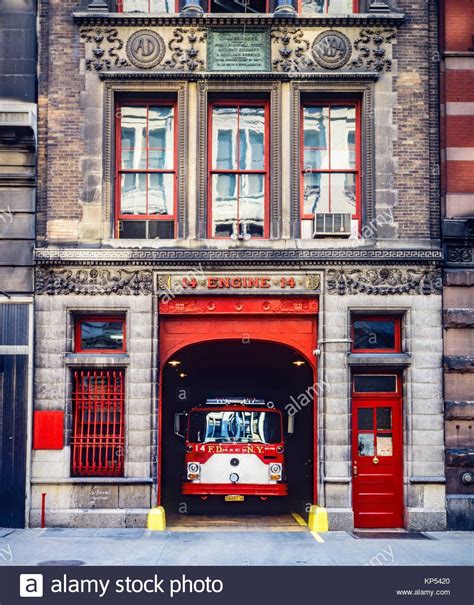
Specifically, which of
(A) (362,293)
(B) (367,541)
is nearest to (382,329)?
(A) (362,293)

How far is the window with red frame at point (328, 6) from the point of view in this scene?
824 inches

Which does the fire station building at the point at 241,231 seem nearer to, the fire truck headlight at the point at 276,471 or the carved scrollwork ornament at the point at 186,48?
the carved scrollwork ornament at the point at 186,48

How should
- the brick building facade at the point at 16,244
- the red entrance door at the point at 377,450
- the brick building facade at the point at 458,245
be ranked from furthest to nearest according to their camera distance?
the red entrance door at the point at 377,450, the brick building facade at the point at 458,245, the brick building facade at the point at 16,244

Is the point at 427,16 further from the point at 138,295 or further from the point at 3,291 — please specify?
the point at 3,291

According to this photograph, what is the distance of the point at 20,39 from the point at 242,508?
1226 cm

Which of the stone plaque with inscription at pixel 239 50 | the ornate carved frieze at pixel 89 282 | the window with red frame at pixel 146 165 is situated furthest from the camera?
the window with red frame at pixel 146 165

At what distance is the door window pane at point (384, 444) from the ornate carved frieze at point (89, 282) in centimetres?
587

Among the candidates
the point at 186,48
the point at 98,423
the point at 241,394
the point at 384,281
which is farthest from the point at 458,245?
the point at 98,423

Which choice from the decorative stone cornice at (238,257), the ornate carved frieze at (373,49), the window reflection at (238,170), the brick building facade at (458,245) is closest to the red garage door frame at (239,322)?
the decorative stone cornice at (238,257)

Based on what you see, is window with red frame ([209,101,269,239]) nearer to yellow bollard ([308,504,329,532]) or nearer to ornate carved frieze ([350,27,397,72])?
ornate carved frieze ([350,27,397,72])

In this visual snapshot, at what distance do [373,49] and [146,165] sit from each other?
5.56 m

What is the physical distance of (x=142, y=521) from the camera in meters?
19.5

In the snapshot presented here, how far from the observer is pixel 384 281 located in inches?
793

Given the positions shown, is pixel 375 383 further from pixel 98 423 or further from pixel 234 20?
pixel 234 20
